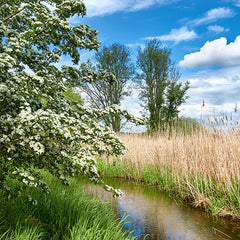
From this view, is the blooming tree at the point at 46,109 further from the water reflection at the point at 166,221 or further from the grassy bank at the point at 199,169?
the grassy bank at the point at 199,169

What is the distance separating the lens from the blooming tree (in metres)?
3.08

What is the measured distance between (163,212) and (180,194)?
5.39 ft

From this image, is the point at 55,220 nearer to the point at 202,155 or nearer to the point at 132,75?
the point at 202,155

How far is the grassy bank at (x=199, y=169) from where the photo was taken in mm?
6457

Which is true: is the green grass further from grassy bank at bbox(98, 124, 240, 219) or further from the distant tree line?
the distant tree line

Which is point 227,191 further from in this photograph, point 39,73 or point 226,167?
point 39,73

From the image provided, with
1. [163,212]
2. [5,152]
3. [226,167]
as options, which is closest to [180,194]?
[163,212]

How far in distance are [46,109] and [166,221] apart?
4316mm

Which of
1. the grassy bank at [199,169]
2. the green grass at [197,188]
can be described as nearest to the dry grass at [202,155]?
the grassy bank at [199,169]

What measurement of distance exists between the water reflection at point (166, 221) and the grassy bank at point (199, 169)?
1.45 ft

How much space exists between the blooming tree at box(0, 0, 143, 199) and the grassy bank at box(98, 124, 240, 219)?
3.72 meters

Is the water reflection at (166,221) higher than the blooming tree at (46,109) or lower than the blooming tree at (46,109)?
lower

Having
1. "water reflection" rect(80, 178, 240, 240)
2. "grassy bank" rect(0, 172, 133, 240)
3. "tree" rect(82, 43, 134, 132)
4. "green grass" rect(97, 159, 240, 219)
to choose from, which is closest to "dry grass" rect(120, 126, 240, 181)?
"green grass" rect(97, 159, 240, 219)

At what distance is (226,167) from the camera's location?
6.59 m
